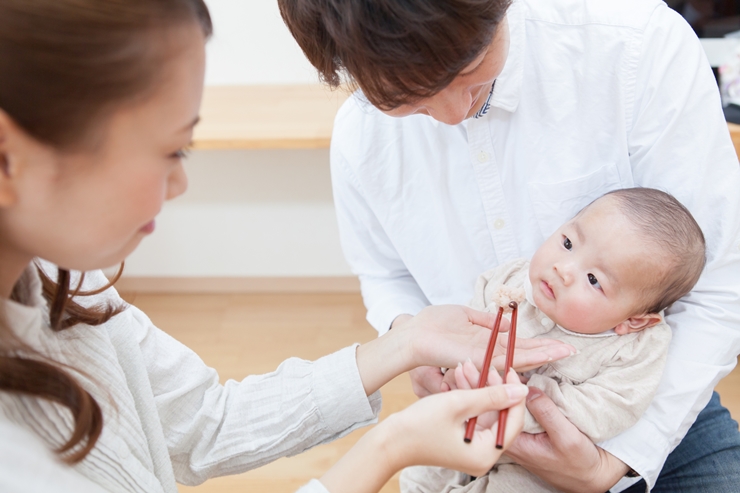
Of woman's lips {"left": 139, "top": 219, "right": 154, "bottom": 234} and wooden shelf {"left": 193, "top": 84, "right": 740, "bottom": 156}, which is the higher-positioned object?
woman's lips {"left": 139, "top": 219, "right": 154, "bottom": 234}

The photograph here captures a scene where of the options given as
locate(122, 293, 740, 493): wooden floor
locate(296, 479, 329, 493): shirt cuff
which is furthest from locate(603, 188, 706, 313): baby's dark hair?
locate(122, 293, 740, 493): wooden floor

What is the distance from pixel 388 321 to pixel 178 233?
163 centimetres

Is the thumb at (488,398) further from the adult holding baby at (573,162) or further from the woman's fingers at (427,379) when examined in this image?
the woman's fingers at (427,379)

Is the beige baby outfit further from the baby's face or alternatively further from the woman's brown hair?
the woman's brown hair

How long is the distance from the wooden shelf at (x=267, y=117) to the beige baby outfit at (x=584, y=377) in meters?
1.06

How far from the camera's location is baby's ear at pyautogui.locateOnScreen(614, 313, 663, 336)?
117 cm

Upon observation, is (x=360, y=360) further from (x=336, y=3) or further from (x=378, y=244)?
(x=336, y=3)

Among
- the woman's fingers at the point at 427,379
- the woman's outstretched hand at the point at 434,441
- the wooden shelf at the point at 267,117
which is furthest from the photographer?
the wooden shelf at the point at 267,117

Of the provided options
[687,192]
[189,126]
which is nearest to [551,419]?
[687,192]

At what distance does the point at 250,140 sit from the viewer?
2.15 m

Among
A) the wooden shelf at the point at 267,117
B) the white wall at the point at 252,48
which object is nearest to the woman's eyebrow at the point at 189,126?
the wooden shelf at the point at 267,117

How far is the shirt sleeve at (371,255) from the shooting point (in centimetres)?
137

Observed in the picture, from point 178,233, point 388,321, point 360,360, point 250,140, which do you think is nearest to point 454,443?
point 360,360

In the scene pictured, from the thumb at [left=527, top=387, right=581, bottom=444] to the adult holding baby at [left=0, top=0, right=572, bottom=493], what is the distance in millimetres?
99
